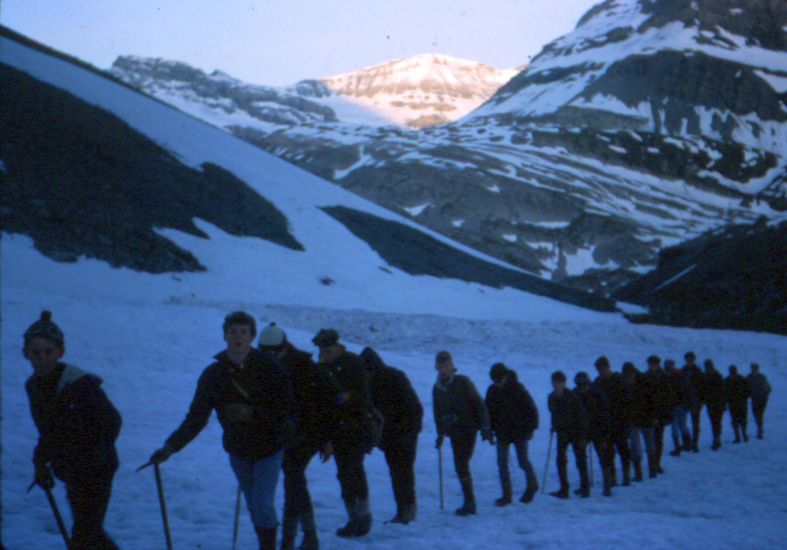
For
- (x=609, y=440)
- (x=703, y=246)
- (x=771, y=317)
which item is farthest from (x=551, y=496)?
(x=703, y=246)

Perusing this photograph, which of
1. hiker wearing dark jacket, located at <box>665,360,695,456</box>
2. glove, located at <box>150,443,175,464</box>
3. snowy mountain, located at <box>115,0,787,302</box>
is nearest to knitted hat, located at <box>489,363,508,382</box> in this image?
glove, located at <box>150,443,175,464</box>

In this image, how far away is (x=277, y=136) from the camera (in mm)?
179500

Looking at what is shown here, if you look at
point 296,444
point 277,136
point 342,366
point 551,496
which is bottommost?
point 551,496

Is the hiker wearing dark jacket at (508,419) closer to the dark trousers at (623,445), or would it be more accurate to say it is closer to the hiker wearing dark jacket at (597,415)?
the hiker wearing dark jacket at (597,415)

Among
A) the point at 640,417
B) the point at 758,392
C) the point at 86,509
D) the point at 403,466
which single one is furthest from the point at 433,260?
the point at 86,509

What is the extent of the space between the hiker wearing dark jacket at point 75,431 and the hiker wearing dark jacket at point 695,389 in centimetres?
1271

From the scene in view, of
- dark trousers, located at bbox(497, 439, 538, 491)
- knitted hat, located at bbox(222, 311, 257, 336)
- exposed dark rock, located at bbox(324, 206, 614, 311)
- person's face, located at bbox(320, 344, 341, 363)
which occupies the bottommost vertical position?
dark trousers, located at bbox(497, 439, 538, 491)

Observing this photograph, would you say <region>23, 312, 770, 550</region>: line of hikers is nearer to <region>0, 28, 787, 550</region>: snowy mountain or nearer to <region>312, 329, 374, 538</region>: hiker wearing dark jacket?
<region>312, 329, 374, 538</region>: hiker wearing dark jacket

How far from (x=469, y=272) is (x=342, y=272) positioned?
11635 mm

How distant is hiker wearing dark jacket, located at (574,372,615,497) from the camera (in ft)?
36.0

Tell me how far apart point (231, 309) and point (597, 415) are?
1532 cm

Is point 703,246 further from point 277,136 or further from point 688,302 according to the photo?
point 277,136

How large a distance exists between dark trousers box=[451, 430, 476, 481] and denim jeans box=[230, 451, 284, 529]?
3.59 metres

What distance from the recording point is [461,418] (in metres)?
8.77
